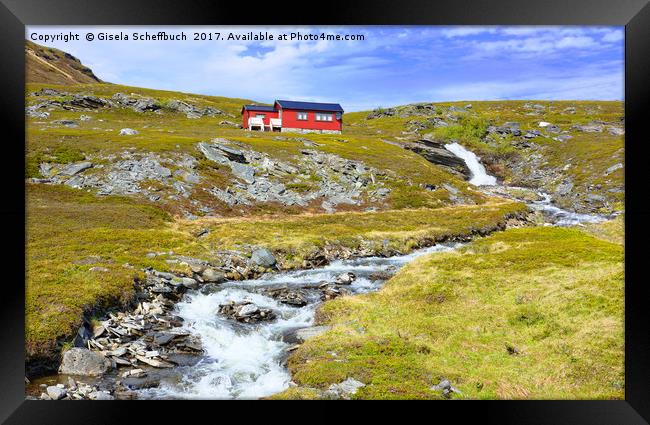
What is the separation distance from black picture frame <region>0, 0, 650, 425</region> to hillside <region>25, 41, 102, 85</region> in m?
154

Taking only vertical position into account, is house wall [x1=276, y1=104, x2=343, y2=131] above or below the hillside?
below

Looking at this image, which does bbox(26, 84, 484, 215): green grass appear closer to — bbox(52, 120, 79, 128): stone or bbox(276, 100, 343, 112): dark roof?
bbox(52, 120, 79, 128): stone

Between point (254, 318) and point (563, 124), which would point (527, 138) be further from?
point (254, 318)

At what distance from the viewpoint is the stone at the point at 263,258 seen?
1129 inches

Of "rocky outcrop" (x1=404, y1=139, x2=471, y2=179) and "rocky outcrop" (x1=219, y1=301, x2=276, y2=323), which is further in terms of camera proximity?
"rocky outcrop" (x1=404, y1=139, x2=471, y2=179)

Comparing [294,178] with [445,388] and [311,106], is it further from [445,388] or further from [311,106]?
[445,388]

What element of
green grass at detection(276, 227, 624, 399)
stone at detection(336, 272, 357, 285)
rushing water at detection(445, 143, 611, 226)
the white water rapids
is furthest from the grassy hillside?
the white water rapids

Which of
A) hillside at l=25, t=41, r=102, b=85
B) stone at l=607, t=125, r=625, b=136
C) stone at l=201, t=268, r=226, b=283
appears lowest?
stone at l=201, t=268, r=226, b=283

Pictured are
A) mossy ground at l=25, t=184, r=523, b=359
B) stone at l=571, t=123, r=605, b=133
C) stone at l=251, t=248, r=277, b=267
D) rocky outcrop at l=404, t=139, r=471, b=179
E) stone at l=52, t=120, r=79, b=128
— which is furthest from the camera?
stone at l=571, t=123, r=605, b=133

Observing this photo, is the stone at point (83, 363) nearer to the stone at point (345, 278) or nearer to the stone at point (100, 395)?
the stone at point (100, 395)

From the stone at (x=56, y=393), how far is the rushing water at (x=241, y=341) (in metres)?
2.22

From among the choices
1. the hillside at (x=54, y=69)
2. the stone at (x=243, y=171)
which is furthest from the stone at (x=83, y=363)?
the hillside at (x=54, y=69)

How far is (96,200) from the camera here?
41.0 metres

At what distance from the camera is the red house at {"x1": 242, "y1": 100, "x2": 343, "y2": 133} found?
87.1 metres
